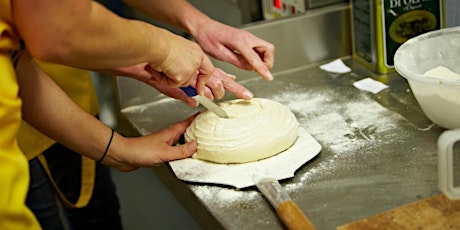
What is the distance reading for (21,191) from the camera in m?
0.99

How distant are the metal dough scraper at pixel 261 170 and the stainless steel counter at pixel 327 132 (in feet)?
Result: 0.05

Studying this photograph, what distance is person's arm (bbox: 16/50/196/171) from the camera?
46.1 inches

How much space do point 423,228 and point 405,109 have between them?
1.43 feet

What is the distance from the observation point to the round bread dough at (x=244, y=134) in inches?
47.9

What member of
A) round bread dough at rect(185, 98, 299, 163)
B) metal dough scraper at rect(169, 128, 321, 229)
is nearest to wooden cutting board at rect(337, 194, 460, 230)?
metal dough scraper at rect(169, 128, 321, 229)

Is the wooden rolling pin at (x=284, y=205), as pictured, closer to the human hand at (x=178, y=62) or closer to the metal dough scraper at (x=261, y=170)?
the metal dough scraper at (x=261, y=170)

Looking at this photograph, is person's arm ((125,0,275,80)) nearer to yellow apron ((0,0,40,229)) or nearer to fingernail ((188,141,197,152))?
fingernail ((188,141,197,152))

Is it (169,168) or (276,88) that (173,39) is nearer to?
(169,168)

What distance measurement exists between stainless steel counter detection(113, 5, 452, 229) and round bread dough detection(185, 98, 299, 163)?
66 mm

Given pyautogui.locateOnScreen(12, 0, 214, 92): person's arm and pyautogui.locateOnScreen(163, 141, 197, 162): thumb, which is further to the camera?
pyautogui.locateOnScreen(163, 141, 197, 162): thumb

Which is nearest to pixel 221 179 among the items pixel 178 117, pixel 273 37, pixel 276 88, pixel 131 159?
pixel 131 159

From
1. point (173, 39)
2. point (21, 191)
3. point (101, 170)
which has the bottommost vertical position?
point (101, 170)

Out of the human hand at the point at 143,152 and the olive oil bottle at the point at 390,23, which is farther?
the olive oil bottle at the point at 390,23

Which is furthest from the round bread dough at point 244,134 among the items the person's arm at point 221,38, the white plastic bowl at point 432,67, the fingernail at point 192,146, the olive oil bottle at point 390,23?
the olive oil bottle at point 390,23
